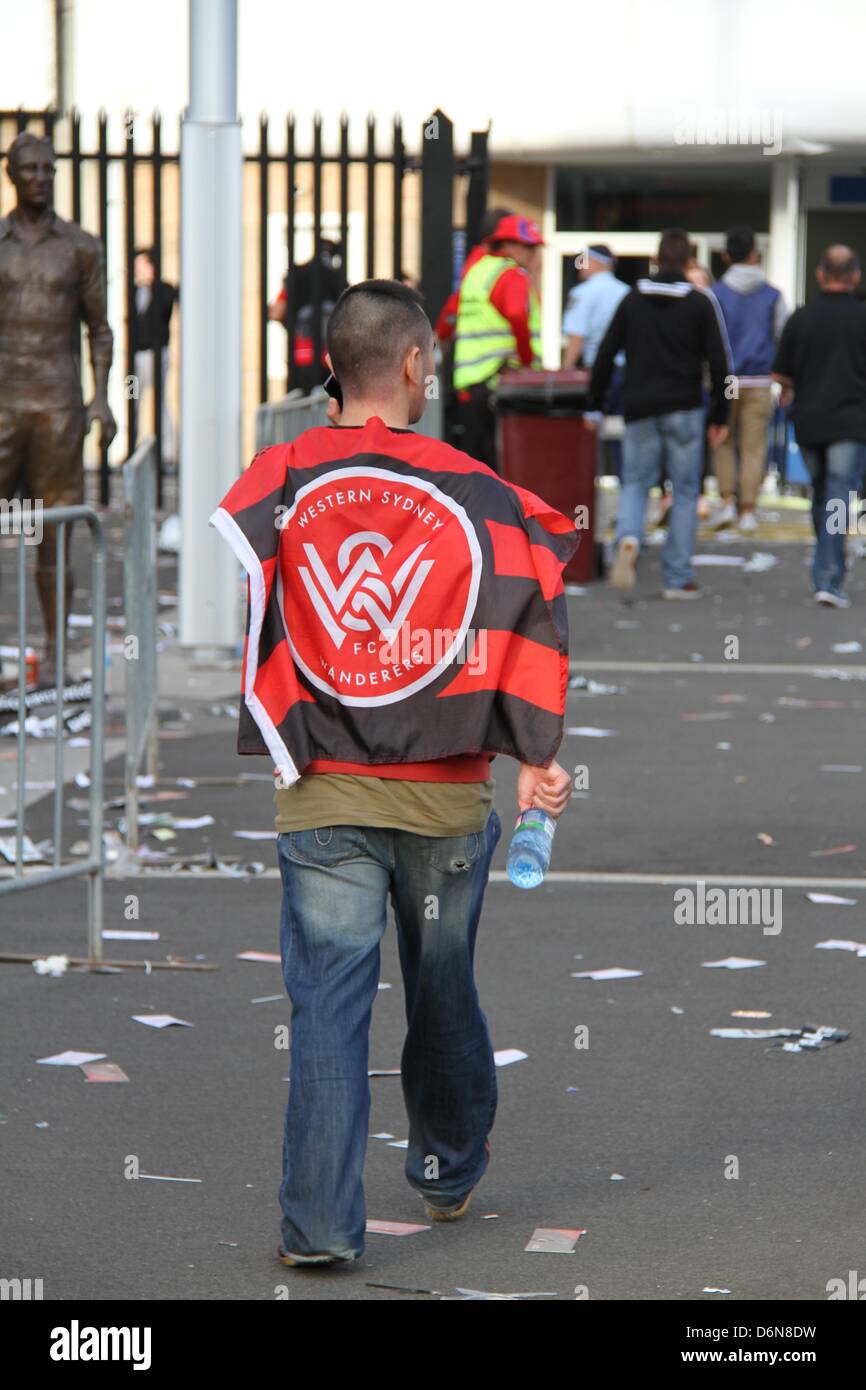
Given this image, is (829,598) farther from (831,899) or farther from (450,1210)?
(450,1210)

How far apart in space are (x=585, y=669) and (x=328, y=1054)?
789 cm

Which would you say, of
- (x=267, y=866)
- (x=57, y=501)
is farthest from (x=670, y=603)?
(x=267, y=866)

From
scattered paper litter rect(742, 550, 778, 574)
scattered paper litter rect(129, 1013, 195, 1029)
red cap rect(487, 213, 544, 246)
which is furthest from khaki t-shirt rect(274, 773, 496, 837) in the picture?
scattered paper litter rect(742, 550, 778, 574)

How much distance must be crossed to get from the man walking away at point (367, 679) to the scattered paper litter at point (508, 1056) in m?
1.38

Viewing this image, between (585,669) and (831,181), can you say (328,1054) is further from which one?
(831,181)

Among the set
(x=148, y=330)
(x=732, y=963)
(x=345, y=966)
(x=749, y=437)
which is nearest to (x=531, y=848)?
(x=345, y=966)

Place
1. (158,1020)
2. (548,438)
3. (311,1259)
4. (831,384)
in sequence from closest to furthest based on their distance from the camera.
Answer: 1. (311,1259)
2. (158,1020)
3. (831,384)
4. (548,438)

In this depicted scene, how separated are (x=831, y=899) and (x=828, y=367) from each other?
7.37m

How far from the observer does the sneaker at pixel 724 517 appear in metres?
19.0

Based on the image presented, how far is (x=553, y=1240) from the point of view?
4.46 meters

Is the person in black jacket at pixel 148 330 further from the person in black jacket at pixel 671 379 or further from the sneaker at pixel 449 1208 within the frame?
the sneaker at pixel 449 1208

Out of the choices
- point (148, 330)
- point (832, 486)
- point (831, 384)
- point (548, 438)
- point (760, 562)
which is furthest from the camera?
point (148, 330)

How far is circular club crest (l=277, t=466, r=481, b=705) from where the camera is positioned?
416 cm

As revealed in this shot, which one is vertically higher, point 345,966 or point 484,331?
point 484,331
